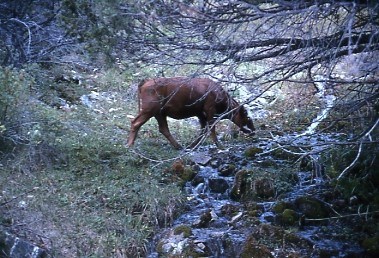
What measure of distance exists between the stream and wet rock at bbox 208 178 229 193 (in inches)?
0.6

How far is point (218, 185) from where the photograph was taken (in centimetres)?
896

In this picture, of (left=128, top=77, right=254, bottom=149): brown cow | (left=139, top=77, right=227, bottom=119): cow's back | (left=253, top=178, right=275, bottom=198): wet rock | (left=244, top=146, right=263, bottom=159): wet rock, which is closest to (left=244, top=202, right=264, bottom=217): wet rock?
(left=253, top=178, right=275, bottom=198): wet rock

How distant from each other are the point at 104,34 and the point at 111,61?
1.28 ft

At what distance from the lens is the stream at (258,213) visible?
7.08m

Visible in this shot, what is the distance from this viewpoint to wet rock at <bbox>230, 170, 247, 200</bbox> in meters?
8.62

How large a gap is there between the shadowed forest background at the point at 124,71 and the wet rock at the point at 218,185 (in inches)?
29.7

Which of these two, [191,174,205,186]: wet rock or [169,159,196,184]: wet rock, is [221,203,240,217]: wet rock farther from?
[169,159,196,184]: wet rock

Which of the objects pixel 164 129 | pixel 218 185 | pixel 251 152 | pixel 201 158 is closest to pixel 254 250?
pixel 218 185

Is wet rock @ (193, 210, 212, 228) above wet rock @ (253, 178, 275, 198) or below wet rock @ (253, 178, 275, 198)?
below

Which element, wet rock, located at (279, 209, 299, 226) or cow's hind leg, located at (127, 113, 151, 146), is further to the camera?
cow's hind leg, located at (127, 113, 151, 146)

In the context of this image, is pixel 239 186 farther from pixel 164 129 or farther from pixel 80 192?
pixel 164 129

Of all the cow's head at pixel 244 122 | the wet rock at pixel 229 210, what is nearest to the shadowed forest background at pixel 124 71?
the wet rock at pixel 229 210

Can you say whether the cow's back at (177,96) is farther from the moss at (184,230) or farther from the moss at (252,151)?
the moss at (184,230)

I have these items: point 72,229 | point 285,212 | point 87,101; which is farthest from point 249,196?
point 87,101
